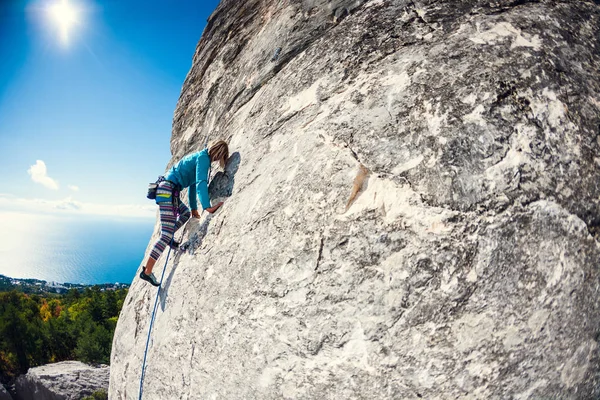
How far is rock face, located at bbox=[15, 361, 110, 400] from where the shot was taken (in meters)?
16.8

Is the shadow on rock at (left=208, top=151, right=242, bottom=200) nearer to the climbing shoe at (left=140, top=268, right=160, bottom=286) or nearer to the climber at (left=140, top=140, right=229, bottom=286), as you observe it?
the climber at (left=140, top=140, right=229, bottom=286)

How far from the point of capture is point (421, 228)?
106 inches

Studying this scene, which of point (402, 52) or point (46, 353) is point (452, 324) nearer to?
point (402, 52)

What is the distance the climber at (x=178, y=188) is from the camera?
4703 mm

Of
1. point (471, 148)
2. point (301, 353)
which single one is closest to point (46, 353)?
point (301, 353)

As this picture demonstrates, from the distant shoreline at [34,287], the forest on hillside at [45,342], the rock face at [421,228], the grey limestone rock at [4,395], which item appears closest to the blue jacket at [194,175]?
the rock face at [421,228]

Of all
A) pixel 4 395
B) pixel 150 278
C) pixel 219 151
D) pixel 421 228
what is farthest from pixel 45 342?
pixel 421 228

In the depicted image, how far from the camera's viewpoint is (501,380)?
2486 millimetres

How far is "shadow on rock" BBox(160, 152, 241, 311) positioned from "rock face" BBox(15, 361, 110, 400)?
17494 millimetres

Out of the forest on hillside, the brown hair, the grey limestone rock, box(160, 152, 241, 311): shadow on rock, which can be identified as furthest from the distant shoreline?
the brown hair

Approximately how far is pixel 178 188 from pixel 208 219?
113cm

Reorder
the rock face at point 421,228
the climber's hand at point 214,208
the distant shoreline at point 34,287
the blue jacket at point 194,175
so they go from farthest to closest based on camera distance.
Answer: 1. the distant shoreline at point 34,287
2. the blue jacket at point 194,175
3. the climber's hand at point 214,208
4. the rock face at point 421,228

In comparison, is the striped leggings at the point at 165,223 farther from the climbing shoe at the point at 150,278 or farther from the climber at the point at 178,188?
the climbing shoe at the point at 150,278

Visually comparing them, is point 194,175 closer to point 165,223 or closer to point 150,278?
point 165,223
